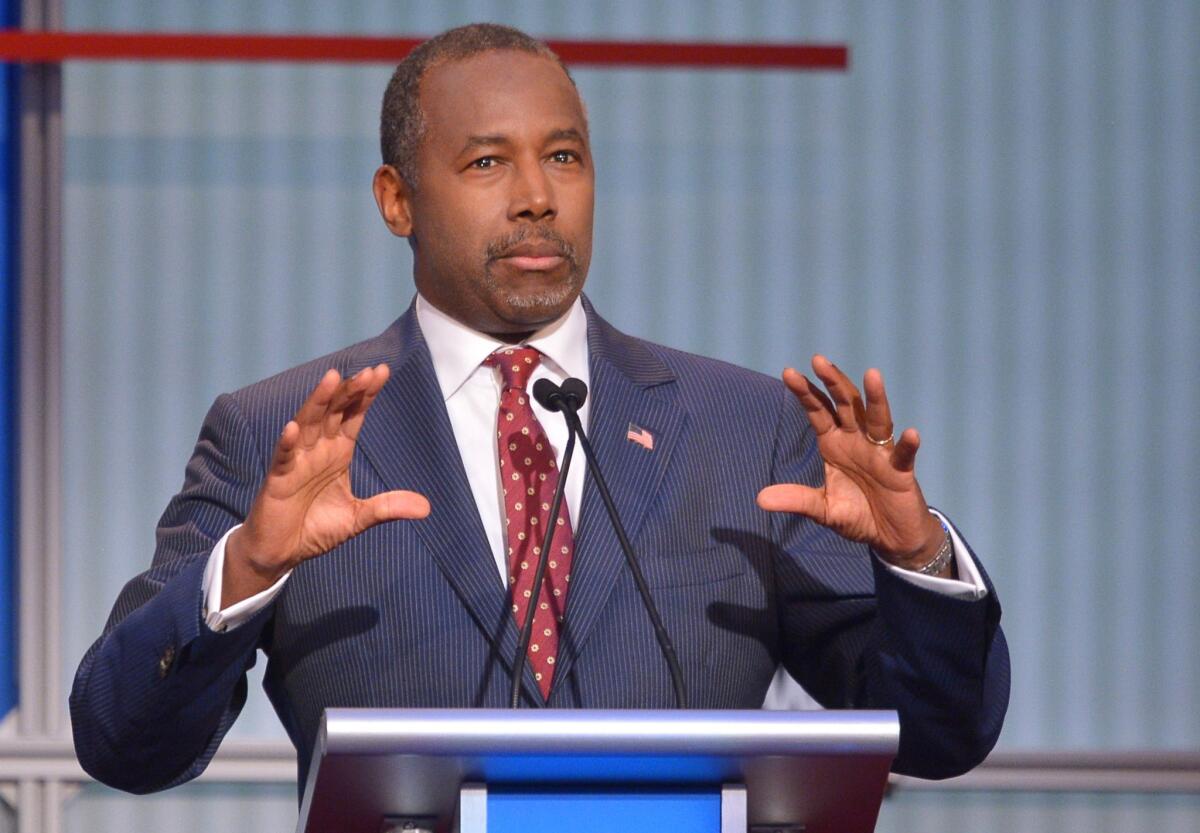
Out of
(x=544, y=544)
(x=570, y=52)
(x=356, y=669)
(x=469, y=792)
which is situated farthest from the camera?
(x=570, y=52)

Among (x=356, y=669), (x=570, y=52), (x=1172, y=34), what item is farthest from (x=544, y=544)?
(x=1172, y=34)

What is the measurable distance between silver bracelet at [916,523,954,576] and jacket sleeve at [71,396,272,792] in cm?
65

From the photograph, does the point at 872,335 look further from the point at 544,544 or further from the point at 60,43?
the point at 544,544

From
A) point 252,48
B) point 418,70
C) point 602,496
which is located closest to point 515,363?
point 602,496

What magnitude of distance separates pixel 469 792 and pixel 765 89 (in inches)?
103

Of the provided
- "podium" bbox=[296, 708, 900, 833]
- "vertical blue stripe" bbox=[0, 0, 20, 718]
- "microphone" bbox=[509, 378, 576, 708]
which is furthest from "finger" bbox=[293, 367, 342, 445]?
"vertical blue stripe" bbox=[0, 0, 20, 718]

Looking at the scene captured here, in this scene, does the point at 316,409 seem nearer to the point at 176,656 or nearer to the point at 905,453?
the point at 176,656

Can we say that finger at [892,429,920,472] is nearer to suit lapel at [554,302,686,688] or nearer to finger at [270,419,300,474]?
suit lapel at [554,302,686,688]

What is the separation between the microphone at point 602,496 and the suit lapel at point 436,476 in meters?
0.15

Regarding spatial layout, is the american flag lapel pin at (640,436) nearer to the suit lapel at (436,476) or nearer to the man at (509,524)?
the man at (509,524)

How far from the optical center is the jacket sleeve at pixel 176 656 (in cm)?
166

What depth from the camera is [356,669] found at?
1.87m

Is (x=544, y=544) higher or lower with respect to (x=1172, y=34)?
lower

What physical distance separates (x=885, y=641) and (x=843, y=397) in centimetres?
28
